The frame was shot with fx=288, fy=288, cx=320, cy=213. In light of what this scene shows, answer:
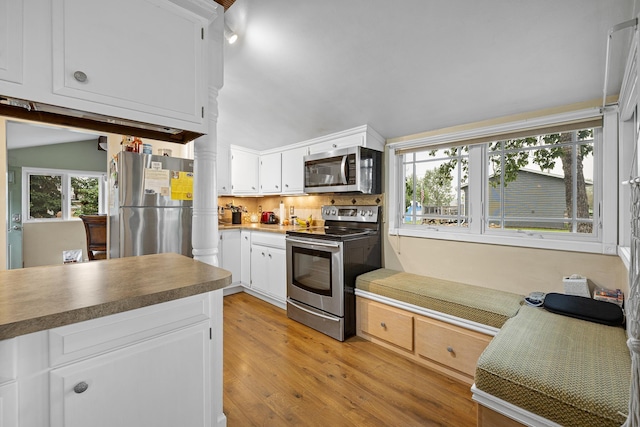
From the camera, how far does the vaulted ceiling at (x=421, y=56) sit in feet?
5.20

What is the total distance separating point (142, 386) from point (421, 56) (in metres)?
2.32

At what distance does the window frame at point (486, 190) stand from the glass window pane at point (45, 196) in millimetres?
5903

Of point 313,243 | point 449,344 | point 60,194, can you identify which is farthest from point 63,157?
point 449,344

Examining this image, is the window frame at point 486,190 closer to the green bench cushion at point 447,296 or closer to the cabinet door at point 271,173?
the green bench cushion at point 447,296

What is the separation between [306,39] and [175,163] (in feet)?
5.27

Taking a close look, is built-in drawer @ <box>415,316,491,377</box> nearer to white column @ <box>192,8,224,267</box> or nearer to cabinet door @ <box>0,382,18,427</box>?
white column @ <box>192,8,224,267</box>

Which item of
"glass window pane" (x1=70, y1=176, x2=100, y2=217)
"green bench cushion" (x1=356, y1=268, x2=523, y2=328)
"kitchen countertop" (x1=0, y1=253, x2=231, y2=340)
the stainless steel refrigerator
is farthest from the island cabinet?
"glass window pane" (x1=70, y1=176, x2=100, y2=217)

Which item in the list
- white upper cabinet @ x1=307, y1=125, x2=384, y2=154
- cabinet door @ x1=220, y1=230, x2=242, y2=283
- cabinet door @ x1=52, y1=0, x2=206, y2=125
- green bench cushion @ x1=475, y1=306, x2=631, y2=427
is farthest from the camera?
cabinet door @ x1=220, y1=230, x2=242, y2=283

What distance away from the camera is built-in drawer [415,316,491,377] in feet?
6.42

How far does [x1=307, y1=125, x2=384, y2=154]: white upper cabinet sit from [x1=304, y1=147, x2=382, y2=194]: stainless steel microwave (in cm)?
7

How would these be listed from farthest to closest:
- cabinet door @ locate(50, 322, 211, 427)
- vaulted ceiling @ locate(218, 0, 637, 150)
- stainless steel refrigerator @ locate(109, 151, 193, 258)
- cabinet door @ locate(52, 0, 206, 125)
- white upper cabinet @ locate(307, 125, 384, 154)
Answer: white upper cabinet @ locate(307, 125, 384, 154) < stainless steel refrigerator @ locate(109, 151, 193, 258) < vaulted ceiling @ locate(218, 0, 637, 150) < cabinet door @ locate(52, 0, 206, 125) < cabinet door @ locate(50, 322, 211, 427)

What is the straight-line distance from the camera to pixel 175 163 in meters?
2.71

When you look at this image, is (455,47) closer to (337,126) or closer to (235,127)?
(337,126)

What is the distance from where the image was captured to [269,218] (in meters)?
4.41
